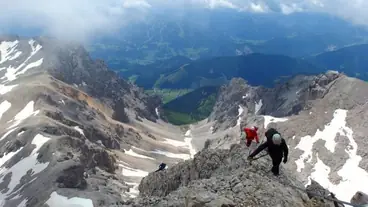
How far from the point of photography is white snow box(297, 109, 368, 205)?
415 ft

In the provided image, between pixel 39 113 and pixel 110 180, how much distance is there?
180 ft

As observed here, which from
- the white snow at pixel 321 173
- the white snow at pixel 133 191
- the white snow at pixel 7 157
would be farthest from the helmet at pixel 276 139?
the white snow at pixel 7 157

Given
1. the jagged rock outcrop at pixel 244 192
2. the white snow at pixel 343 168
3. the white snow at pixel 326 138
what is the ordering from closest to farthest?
1. the jagged rock outcrop at pixel 244 192
2. the white snow at pixel 343 168
3. the white snow at pixel 326 138

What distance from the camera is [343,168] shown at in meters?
138

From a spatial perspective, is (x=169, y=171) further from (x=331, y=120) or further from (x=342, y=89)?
(x=342, y=89)

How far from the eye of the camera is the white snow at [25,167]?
416 feet

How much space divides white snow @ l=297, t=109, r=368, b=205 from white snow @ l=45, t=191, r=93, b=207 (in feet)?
205

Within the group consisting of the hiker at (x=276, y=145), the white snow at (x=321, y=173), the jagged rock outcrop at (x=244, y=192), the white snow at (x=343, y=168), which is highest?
the hiker at (x=276, y=145)

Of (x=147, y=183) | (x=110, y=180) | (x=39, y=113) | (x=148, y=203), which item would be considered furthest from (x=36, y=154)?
(x=148, y=203)

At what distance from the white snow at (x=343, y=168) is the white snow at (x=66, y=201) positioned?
62.4 meters

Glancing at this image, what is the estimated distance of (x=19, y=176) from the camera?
425ft

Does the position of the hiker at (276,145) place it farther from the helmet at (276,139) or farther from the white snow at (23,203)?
the white snow at (23,203)

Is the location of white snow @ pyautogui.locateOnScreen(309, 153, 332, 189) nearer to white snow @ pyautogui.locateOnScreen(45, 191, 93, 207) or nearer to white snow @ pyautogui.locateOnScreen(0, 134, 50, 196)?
white snow @ pyautogui.locateOnScreen(45, 191, 93, 207)

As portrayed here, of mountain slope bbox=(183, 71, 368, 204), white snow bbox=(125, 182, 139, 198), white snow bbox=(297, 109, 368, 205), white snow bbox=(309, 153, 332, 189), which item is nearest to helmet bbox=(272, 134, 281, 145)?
white snow bbox=(297, 109, 368, 205)
